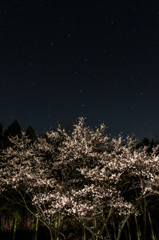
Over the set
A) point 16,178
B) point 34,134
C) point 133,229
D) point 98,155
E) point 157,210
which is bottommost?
point 133,229

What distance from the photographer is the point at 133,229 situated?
556 inches

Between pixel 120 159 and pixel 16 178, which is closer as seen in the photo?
pixel 120 159

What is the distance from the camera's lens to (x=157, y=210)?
471 inches

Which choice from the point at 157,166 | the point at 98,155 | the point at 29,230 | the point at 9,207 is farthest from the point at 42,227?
the point at 157,166

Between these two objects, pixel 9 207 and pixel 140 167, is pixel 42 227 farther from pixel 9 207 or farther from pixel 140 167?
pixel 140 167

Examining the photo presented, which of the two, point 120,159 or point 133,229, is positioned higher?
point 120,159

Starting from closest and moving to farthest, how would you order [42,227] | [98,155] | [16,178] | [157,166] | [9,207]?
[157,166]
[16,178]
[98,155]
[9,207]
[42,227]

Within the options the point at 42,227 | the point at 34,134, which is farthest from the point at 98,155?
the point at 34,134

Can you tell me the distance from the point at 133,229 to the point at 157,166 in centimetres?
1016

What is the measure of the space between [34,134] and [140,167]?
50.0 ft

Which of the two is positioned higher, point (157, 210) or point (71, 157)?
point (71, 157)

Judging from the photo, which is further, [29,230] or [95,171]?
[29,230]

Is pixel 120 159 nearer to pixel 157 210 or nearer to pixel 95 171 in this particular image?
pixel 95 171

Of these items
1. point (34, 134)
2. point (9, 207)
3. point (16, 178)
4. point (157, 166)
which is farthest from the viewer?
point (34, 134)
